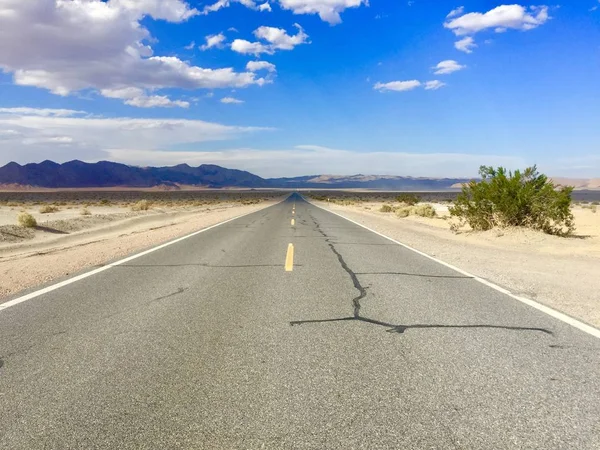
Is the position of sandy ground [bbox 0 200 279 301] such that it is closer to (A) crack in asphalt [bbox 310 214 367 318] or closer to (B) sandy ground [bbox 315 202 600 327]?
(A) crack in asphalt [bbox 310 214 367 318]

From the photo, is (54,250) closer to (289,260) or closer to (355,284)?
(289,260)

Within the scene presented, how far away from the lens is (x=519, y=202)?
59.3 feet

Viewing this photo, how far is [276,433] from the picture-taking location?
327cm

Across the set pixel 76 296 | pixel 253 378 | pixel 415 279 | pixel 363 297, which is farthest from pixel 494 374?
pixel 76 296

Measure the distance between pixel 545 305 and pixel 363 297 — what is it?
2.61 m

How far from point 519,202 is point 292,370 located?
1611 centimetres

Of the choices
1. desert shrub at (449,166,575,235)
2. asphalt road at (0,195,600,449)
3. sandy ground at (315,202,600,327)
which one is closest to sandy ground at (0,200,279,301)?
asphalt road at (0,195,600,449)

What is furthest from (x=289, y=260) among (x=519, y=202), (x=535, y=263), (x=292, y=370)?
(x=519, y=202)

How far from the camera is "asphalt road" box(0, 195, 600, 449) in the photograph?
329 centimetres

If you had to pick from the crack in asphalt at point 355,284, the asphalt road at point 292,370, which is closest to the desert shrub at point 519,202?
the crack in asphalt at point 355,284

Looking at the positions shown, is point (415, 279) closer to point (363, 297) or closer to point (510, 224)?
point (363, 297)

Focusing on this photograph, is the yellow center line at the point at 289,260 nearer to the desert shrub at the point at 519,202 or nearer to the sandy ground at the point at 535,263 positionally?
the sandy ground at the point at 535,263

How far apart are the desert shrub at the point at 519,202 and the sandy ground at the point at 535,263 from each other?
2.63 feet

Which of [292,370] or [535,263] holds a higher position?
[292,370]
